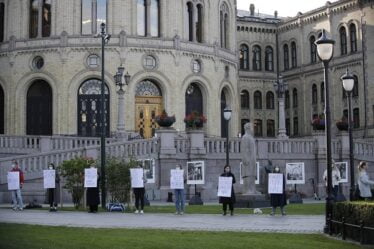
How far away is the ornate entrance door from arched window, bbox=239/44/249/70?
84.2 feet

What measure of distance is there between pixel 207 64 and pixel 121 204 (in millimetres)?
28177

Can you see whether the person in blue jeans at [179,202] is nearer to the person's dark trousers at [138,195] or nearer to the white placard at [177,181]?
the white placard at [177,181]

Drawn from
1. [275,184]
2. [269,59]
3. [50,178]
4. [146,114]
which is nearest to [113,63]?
[146,114]

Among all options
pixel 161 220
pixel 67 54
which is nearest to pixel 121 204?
pixel 161 220

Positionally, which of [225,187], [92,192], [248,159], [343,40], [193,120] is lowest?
[92,192]

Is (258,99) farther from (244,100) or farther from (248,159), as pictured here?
(248,159)

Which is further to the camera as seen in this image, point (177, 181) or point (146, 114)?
point (146, 114)

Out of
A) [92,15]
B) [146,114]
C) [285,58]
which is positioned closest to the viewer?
[92,15]

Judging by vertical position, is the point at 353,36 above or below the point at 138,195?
above

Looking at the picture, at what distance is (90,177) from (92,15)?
26.8 meters

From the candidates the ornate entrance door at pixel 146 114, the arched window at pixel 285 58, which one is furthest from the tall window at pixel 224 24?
the arched window at pixel 285 58

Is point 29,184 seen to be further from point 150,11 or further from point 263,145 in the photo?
point 150,11

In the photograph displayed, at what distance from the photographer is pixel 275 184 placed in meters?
25.2

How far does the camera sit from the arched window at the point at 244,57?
75875mm
